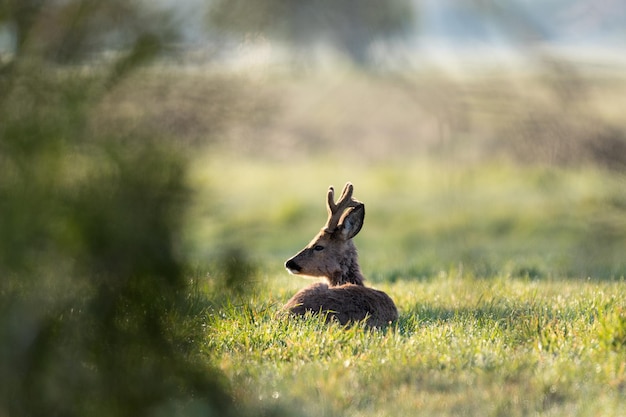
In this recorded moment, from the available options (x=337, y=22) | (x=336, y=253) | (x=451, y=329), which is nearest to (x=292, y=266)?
(x=336, y=253)

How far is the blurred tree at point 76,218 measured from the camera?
6.07 ft

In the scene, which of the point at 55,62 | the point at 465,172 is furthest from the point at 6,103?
the point at 465,172

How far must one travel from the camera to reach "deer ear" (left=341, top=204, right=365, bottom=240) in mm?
5973

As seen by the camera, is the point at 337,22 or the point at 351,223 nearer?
the point at 337,22

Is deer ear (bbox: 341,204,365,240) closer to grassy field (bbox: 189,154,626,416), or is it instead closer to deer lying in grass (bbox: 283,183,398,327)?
deer lying in grass (bbox: 283,183,398,327)

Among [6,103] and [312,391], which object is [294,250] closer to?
[312,391]

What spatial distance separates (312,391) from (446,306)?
2.22 meters

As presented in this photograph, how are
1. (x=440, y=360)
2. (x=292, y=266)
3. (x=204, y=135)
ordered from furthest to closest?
(x=292, y=266) → (x=440, y=360) → (x=204, y=135)

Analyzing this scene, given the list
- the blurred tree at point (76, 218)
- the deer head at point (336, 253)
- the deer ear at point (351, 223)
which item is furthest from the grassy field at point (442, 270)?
the deer ear at point (351, 223)

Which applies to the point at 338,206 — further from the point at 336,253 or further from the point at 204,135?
the point at 204,135

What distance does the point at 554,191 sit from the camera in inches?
64.1

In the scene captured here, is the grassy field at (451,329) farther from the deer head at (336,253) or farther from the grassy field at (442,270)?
the deer head at (336,253)

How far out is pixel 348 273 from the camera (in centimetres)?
601

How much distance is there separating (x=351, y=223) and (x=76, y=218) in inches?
161
